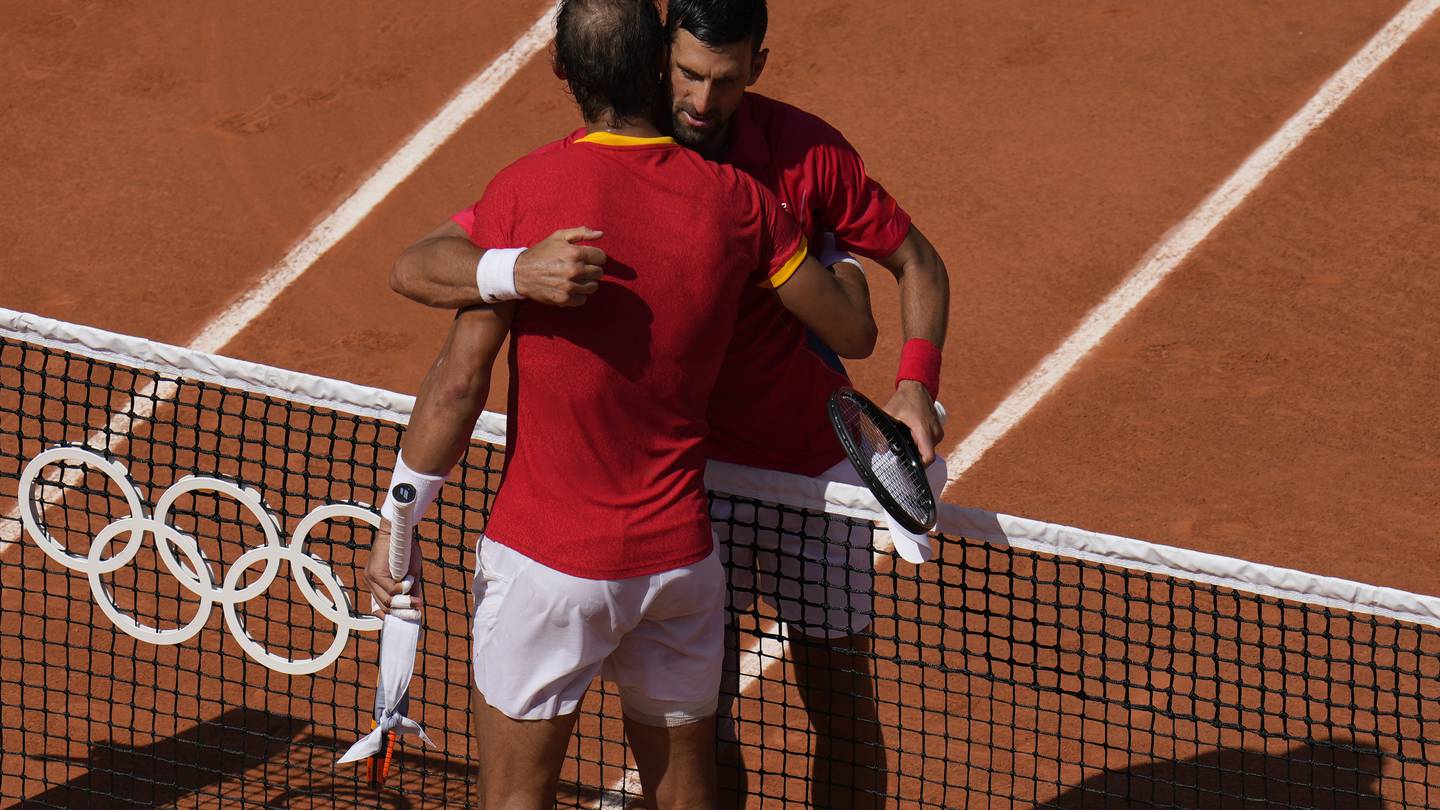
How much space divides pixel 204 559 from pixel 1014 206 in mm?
5297

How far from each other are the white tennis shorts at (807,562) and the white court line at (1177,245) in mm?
1702

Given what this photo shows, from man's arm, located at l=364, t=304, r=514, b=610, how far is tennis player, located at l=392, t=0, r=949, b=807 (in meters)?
0.07

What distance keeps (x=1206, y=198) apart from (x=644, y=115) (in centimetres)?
615

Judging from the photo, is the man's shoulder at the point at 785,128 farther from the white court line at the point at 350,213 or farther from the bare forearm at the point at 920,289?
the white court line at the point at 350,213

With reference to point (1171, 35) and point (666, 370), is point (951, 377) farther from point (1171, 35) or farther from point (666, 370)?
point (666, 370)

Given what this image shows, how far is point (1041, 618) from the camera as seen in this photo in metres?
7.55

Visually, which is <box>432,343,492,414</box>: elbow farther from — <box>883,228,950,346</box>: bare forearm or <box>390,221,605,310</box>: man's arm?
<box>883,228,950,346</box>: bare forearm

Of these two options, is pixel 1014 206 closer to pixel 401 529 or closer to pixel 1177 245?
pixel 1177 245

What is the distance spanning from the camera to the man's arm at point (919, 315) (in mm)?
4832

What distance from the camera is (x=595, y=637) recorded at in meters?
4.49

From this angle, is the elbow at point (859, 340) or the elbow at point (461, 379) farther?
the elbow at point (859, 340)

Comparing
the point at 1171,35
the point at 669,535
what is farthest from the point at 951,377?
the point at 669,535

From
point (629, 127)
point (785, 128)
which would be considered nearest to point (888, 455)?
point (785, 128)

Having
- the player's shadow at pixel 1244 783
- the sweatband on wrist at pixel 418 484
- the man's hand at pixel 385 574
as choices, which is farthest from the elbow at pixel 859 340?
the player's shadow at pixel 1244 783
